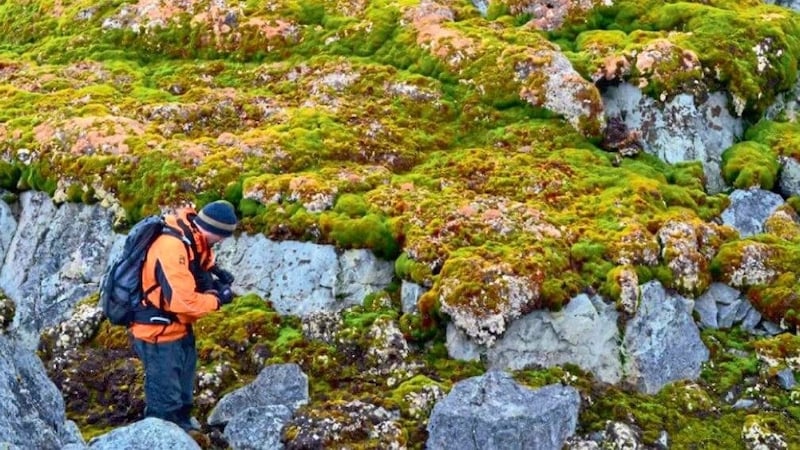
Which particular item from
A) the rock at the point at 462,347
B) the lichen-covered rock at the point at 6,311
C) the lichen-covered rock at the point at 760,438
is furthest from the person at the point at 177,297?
the lichen-covered rock at the point at 760,438

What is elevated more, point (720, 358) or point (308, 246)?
point (308, 246)

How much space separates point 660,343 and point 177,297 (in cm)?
872

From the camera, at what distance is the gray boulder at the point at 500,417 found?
543 inches

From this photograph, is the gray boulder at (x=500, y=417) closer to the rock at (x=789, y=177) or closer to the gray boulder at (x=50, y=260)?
the gray boulder at (x=50, y=260)

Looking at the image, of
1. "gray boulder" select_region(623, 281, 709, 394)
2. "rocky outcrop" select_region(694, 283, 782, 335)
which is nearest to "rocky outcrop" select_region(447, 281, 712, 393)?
"gray boulder" select_region(623, 281, 709, 394)

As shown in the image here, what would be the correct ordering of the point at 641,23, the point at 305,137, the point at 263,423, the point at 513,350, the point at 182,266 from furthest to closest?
the point at 641,23, the point at 305,137, the point at 513,350, the point at 263,423, the point at 182,266

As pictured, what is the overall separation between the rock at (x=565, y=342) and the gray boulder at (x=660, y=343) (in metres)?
0.30

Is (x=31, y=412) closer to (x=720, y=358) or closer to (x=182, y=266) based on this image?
(x=182, y=266)

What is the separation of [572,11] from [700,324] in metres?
10.8

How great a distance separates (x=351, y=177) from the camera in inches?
747

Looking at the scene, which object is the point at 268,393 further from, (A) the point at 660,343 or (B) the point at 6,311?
(A) the point at 660,343

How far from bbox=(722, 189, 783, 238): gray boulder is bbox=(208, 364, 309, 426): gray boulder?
32.8 feet

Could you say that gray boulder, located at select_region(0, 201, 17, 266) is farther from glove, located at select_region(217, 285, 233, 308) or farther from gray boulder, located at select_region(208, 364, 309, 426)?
glove, located at select_region(217, 285, 233, 308)

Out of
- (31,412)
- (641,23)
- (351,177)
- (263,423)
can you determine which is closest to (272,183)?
(351,177)
